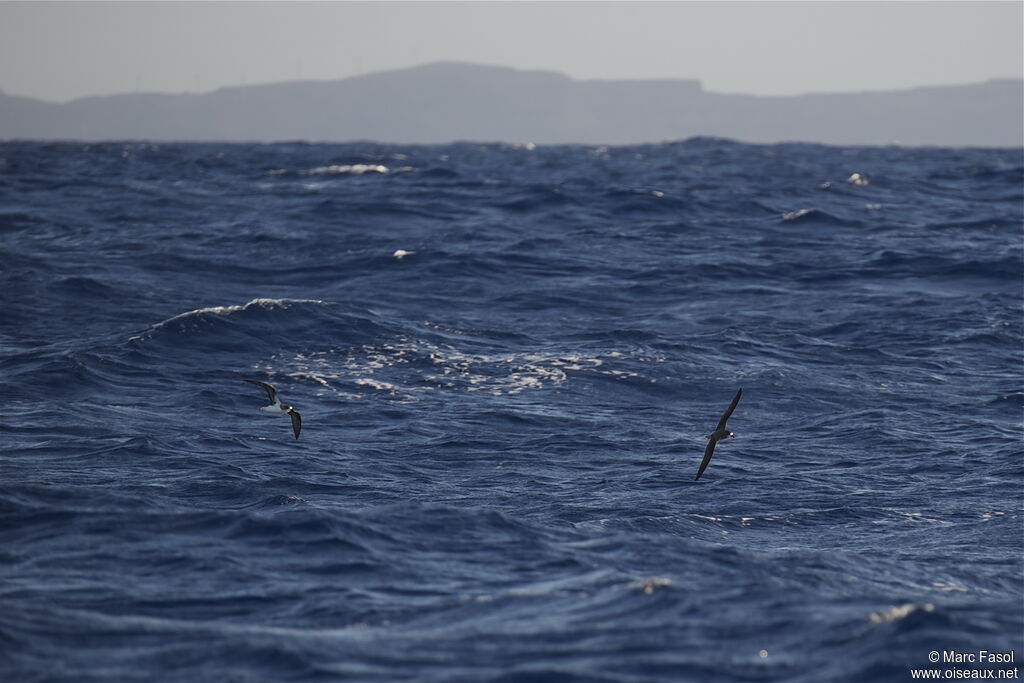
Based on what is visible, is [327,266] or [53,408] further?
[327,266]

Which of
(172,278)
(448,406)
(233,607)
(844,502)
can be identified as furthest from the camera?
(172,278)

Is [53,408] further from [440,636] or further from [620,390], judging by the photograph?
[440,636]

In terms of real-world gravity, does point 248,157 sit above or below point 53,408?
above

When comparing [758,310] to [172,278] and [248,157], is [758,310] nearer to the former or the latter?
[172,278]

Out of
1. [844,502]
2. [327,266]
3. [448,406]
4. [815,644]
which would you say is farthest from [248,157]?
[815,644]

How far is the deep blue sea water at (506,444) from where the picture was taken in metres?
12.5

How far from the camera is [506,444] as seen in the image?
886 inches

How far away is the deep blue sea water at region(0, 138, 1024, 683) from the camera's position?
12.5 metres

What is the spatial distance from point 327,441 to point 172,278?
16255mm

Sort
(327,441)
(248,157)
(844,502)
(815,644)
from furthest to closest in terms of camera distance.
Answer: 1. (248,157)
2. (327,441)
3. (844,502)
4. (815,644)

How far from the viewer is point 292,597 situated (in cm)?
1358

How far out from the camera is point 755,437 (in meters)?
23.4

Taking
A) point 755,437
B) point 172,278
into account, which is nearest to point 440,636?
point 755,437

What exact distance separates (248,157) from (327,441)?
73454 mm
